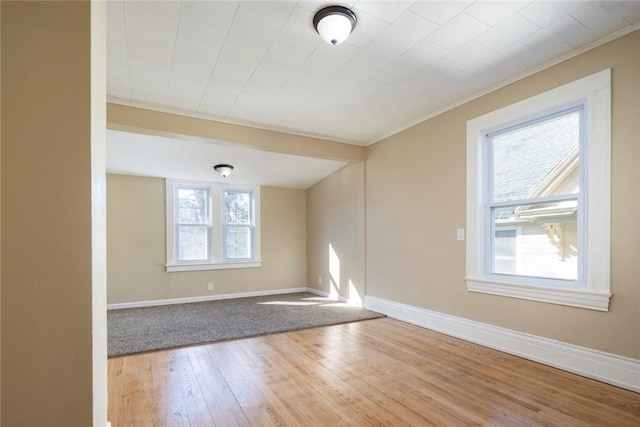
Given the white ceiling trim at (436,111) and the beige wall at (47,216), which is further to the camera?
the white ceiling trim at (436,111)

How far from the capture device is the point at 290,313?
4.54 meters

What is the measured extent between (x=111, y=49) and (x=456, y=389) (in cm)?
347

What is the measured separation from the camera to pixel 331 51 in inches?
96.3

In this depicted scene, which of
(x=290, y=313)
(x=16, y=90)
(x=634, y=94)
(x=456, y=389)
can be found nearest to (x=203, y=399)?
(x=456, y=389)

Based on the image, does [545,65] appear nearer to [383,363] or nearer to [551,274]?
[551,274]

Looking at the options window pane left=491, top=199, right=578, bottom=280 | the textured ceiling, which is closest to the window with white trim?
the textured ceiling

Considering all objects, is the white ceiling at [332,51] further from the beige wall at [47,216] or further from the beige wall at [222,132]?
the beige wall at [47,216]

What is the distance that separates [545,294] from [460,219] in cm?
103

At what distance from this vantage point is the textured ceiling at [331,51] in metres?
2.02

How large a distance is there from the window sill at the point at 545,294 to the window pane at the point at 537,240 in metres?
0.15

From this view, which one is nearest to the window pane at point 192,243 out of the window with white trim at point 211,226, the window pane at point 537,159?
the window with white trim at point 211,226

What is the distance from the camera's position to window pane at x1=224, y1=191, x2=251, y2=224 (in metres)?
5.97

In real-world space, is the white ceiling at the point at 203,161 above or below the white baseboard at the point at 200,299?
above

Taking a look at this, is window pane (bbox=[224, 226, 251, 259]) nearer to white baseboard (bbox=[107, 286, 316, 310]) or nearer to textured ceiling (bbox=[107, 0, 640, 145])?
white baseboard (bbox=[107, 286, 316, 310])
